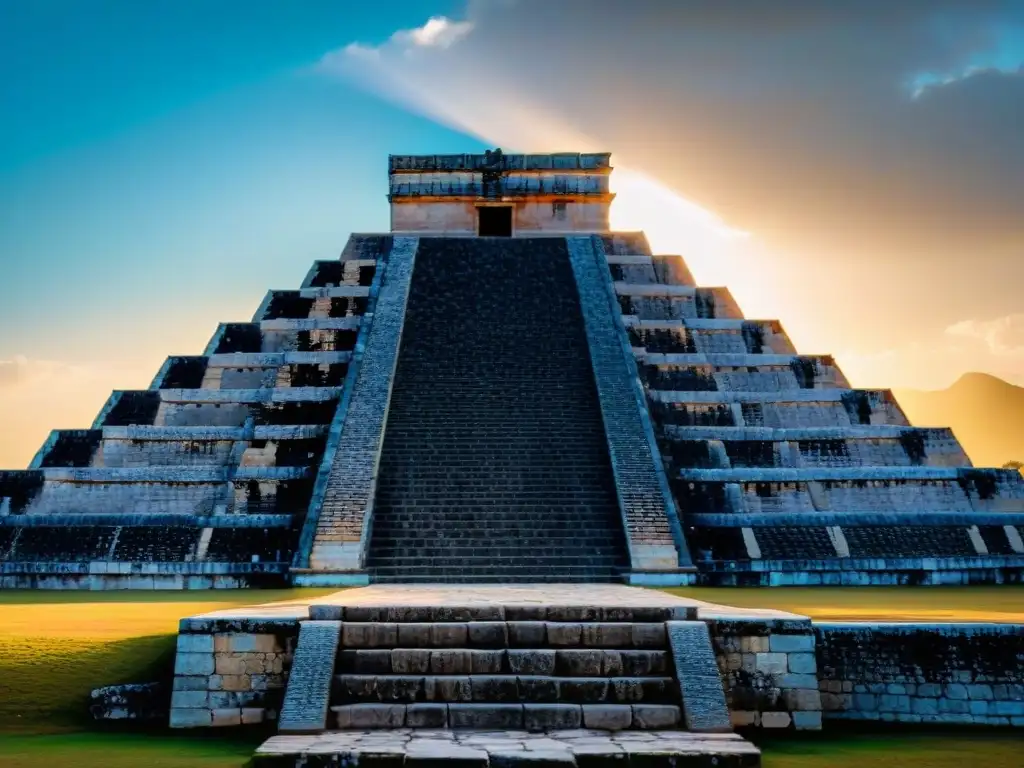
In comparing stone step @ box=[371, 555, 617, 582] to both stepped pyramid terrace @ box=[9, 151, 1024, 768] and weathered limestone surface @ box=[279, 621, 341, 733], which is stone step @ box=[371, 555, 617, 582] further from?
weathered limestone surface @ box=[279, 621, 341, 733]

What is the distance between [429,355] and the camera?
15.3 m

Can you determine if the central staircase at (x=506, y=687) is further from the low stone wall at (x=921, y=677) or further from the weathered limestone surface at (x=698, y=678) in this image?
the low stone wall at (x=921, y=677)

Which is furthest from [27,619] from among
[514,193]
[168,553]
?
[514,193]

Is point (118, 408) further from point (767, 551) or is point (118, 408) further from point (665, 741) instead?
point (665, 741)

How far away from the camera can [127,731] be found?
6473mm

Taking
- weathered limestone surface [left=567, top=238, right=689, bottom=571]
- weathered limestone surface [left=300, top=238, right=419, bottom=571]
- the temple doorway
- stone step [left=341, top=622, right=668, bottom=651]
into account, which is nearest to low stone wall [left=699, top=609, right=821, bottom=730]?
stone step [left=341, top=622, right=668, bottom=651]

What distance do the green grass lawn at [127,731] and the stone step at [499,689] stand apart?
0.68 meters

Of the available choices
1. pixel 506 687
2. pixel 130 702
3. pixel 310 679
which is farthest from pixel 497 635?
pixel 130 702

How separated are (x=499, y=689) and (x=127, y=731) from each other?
93.6 inches

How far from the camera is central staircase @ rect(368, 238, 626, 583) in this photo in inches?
440

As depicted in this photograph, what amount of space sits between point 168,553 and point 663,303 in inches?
385

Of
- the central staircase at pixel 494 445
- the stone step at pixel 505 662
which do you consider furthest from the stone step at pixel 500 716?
the central staircase at pixel 494 445

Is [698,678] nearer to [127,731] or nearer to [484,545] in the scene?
[127,731]

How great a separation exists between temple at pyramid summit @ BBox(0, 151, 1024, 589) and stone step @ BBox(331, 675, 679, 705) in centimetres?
406
